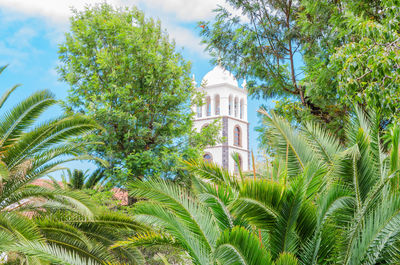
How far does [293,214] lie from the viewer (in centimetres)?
539

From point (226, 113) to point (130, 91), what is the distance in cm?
4691

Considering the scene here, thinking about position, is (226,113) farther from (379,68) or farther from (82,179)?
(379,68)

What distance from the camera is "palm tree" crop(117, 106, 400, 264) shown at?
5.04 meters

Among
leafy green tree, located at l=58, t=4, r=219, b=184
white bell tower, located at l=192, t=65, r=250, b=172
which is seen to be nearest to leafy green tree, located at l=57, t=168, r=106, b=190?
leafy green tree, located at l=58, t=4, r=219, b=184

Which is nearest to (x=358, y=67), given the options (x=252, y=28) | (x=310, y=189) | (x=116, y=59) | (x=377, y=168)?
(x=377, y=168)

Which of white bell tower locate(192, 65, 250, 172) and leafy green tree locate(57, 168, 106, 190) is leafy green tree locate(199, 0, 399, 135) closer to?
leafy green tree locate(57, 168, 106, 190)

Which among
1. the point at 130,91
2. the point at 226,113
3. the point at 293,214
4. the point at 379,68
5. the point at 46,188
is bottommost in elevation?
the point at 293,214

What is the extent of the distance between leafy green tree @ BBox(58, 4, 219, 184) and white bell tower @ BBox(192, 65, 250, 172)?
42.8 meters

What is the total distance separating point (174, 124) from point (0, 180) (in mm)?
7278

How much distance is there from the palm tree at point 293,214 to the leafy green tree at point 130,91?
8475 mm

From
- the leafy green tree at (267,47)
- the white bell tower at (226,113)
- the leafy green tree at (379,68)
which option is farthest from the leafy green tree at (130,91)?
the white bell tower at (226,113)

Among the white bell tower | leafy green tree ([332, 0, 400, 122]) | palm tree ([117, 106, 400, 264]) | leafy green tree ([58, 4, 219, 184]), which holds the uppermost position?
the white bell tower

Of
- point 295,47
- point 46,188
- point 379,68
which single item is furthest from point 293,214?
point 295,47

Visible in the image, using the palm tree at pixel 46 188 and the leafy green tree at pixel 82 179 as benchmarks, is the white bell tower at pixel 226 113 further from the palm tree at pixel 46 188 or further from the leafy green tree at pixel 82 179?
the palm tree at pixel 46 188
